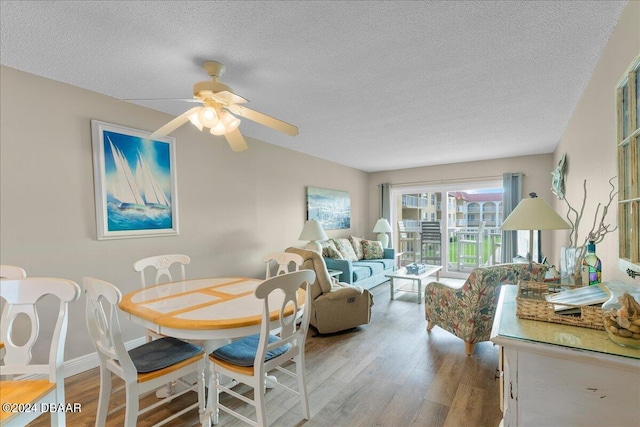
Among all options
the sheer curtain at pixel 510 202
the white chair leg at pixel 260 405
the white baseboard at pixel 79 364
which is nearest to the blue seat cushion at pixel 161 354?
the white chair leg at pixel 260 405

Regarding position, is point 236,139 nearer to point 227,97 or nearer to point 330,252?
point 227,97

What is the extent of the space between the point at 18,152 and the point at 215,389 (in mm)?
2219

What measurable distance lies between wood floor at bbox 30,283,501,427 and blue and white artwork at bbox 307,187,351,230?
2463mm

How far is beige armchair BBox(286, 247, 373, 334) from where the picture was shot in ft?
10.2

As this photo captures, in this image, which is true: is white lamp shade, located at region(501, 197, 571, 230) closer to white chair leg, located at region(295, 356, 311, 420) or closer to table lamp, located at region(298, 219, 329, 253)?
white chair leg, located at region(295, 356, 311, 420)

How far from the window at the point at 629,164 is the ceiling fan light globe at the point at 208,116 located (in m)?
2.07

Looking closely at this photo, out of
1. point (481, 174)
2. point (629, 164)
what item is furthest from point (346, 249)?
point (629, 164)

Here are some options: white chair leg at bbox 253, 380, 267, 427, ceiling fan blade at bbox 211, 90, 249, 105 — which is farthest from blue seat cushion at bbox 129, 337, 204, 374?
ceiling fan blade at bbox 211, 90, 249, 105

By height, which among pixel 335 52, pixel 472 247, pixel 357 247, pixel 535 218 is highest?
pixel 335 52

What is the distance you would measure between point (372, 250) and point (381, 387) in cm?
358

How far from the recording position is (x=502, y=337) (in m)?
1.10

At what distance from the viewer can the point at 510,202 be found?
5.26 meters

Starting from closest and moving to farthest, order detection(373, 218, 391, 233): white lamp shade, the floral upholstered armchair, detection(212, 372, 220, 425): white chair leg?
detection(212, 372, 220, 425): white chair leg → the floral upholstered armchair → detection(373, 218, 391, 233): white lamp shade

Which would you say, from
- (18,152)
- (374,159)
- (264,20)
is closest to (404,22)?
(264,20)
